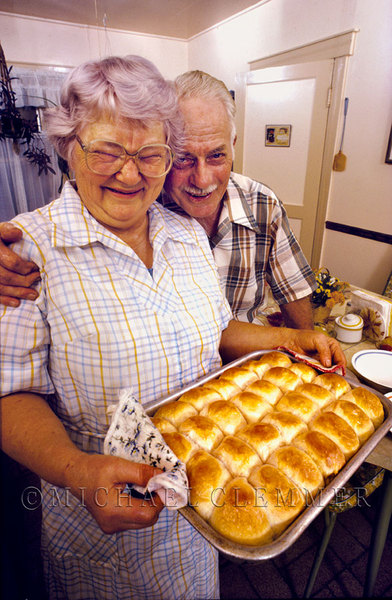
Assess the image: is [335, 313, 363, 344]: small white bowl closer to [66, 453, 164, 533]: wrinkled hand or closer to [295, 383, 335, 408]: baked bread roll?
[295, 383, 335, 408]: baked bread roll

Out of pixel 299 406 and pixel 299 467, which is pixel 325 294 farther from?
pixel 299 467

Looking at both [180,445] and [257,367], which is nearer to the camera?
[180,445]

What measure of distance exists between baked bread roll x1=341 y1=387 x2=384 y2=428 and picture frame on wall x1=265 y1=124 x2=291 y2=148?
3.90m

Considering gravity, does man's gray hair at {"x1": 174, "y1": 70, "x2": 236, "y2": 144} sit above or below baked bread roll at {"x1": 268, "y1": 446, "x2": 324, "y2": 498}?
above

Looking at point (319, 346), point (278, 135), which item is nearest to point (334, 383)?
point (319, 346)

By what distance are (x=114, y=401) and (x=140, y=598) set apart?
0.66 metres

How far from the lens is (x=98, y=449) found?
3.40ft

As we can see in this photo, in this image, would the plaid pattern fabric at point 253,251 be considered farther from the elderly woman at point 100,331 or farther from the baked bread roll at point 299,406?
the baked bread roll at point 299,406

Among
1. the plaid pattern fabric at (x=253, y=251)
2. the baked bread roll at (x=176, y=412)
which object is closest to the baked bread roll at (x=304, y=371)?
the baked bread roll at (x=176, y=412)

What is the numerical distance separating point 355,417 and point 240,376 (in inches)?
14.7

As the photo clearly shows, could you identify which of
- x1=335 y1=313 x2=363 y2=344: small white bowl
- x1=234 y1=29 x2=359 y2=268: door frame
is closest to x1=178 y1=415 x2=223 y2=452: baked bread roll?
x1=335 y1=313 x2=363 y2=344: small white bowl

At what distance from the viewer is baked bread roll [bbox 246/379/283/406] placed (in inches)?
44.6

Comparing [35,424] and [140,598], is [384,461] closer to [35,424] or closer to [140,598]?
[140,598]

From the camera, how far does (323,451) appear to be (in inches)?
35.6
